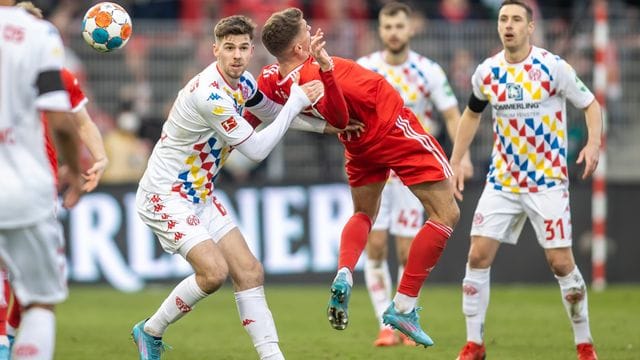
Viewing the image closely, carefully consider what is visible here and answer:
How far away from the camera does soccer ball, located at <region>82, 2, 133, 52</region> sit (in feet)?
29.6

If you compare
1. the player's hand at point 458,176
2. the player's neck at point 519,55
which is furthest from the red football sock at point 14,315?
the player's neck at point 519,55

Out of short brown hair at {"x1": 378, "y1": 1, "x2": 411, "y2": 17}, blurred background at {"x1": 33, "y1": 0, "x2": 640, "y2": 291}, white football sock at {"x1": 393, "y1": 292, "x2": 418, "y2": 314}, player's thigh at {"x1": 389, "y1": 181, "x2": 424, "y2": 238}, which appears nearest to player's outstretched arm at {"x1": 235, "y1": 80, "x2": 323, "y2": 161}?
white football sock at {"x1": 393, "y1": 292, "x2": 418, "y2": 314}

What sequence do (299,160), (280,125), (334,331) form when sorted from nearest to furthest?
(280,125) → (334,331) → (299,160)

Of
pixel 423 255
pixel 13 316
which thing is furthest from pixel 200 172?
pixel 13 316

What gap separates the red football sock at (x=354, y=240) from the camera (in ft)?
29.3

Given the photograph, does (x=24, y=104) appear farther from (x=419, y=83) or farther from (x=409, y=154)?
(x=419, y=83)

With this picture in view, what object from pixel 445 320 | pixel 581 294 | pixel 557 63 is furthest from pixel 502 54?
pixel 445 320

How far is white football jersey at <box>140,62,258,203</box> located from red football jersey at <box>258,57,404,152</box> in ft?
1.34

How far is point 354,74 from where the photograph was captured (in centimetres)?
885

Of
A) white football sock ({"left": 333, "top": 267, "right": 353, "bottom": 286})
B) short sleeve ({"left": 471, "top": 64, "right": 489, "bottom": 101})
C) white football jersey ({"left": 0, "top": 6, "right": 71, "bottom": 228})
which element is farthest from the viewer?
short sleeve ({"left": 471, "top": 64, "right": 489, "bottom": 101})

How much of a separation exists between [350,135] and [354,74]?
1.50 ft

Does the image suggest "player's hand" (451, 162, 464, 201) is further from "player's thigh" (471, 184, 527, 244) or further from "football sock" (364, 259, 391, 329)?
"football sock" (364, 259, 391, 329)

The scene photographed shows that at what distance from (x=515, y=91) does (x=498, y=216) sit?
1013mm

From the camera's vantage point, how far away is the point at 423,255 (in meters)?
8.89
